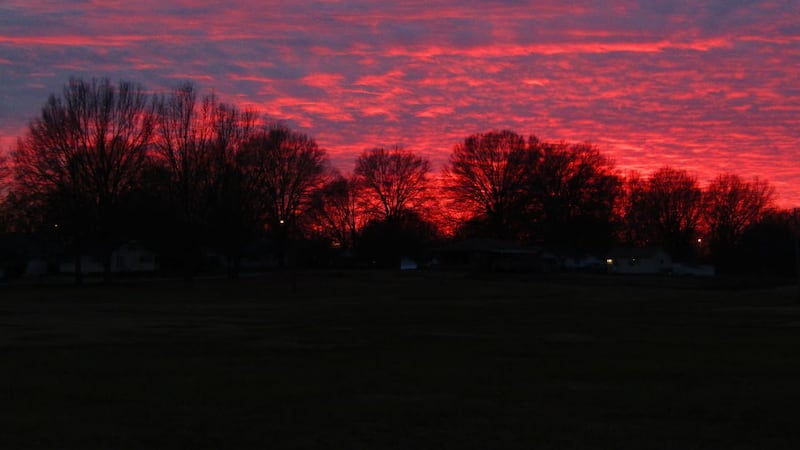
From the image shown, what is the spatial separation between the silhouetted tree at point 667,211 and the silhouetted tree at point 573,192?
56.5ft

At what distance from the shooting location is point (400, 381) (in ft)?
60.6

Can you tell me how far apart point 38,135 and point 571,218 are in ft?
248

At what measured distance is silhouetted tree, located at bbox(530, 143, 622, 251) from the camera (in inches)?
4828

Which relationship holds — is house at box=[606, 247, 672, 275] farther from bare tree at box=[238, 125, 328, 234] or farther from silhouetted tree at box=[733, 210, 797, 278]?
bare tree at box=[238, 125, 328, 234]

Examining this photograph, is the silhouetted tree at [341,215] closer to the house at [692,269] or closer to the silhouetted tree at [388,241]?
the silhouetted tree at [388,241]

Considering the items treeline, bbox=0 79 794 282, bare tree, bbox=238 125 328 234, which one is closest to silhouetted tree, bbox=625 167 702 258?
treeline, bbox=0 79 794 282

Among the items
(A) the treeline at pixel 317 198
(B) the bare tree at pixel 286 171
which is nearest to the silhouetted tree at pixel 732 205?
(A) the treeline at pixel 317 198

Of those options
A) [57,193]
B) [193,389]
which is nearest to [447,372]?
[193,389]

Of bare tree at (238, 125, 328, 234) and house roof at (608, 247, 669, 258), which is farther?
house roof at (608, 247, 669, 258)

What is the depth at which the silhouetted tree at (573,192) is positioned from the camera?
402 ft

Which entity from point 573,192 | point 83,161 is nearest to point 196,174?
point 83,161

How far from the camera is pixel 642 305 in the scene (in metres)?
51.6

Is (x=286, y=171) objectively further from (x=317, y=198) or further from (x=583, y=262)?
(x=583, y=262)

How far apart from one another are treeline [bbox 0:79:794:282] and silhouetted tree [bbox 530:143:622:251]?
0.21 metres
